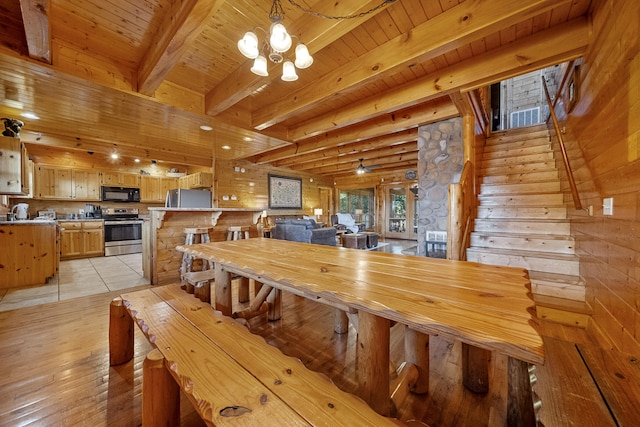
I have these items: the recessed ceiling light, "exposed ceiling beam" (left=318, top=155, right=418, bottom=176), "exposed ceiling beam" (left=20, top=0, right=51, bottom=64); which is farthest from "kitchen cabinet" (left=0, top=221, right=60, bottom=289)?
"exposed ceiling beam" (left=318, top=155, right=418, bottom=176)

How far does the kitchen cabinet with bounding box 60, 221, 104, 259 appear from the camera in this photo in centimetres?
500

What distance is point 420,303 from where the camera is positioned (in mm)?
801

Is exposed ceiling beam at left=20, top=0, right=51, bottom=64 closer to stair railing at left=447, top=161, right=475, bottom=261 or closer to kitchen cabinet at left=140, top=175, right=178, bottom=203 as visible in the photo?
stair railing at left=447, top=161, right=475, bottom=261

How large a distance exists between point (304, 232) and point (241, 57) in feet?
11.0

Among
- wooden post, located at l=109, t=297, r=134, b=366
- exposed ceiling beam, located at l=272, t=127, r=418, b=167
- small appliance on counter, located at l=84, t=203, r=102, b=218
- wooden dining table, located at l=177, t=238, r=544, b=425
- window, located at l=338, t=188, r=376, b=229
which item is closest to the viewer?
wooden dining table, located at l=177, t=238, r=544, b=425

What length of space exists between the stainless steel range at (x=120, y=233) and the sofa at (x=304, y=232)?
334cm

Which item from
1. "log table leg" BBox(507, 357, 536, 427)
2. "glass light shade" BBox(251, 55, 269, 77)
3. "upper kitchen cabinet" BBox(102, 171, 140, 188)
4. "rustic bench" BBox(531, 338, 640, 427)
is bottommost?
"log table leg" BBox(507, 357, 536, 427)

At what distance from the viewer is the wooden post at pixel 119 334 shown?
1.60m

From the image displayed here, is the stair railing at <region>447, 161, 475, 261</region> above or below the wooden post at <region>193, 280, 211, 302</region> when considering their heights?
above

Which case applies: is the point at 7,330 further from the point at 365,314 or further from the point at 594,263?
the point at 594,263

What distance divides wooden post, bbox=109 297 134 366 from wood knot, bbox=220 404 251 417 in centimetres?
140

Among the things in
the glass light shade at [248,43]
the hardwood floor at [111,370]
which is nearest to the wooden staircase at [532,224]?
the hardwood floor at [111,370]

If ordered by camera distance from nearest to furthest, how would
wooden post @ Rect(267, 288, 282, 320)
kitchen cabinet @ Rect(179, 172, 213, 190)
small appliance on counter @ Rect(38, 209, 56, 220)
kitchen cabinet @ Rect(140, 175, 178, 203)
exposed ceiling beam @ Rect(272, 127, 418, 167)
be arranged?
1. wooden post @ Rect(267, 288, 282, 320)
2. exposed ceiling beam @ Rect(272, 127, 418, 167)
3. small appliance on counter @ Rect(38, 209, 56, 220)
4. kitchen cabinet @ Rect(179, 172, 213, 190)
5. kitchen cabinet @ Rect(140, 175, 178, 203)

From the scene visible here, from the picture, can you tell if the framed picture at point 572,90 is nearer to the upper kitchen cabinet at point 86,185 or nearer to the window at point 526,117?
the window at point 526,117
